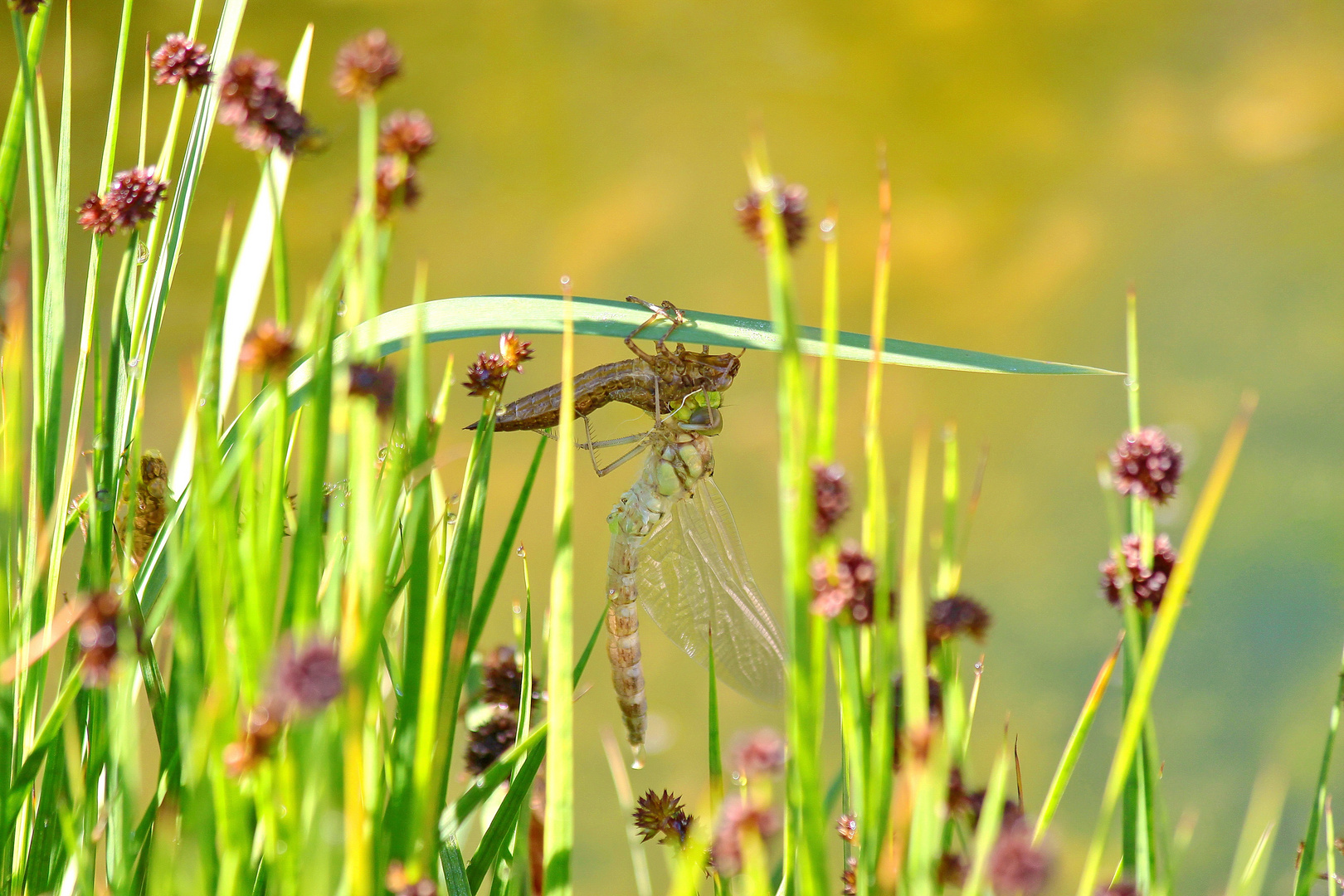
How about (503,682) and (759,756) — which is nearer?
(759,756)

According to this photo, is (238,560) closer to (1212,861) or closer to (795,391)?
(795,391)

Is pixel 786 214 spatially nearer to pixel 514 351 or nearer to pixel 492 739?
pixel 514 351

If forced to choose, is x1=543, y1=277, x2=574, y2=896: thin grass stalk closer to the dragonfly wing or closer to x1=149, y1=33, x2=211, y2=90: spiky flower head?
x1=149, y1=33, x2=211, y2=90: spiky flower head

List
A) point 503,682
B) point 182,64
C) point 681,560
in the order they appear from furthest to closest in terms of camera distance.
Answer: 1. point 681,560
2. point 503,682
3. point 182,64

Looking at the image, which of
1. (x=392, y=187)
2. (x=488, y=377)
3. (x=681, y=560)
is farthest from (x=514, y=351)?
(x=681, y=560)

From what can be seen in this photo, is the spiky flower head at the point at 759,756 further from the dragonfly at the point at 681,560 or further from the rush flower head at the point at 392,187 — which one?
the dragonfly at the point at 681,560

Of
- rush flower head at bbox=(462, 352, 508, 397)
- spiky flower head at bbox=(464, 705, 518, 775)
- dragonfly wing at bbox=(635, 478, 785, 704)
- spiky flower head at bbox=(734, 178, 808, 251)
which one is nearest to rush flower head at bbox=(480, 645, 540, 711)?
spiky flower head at bbox=(464, 705, 518, 775)

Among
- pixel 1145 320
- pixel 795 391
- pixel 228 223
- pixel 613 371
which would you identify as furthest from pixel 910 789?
pixel 1145 320
